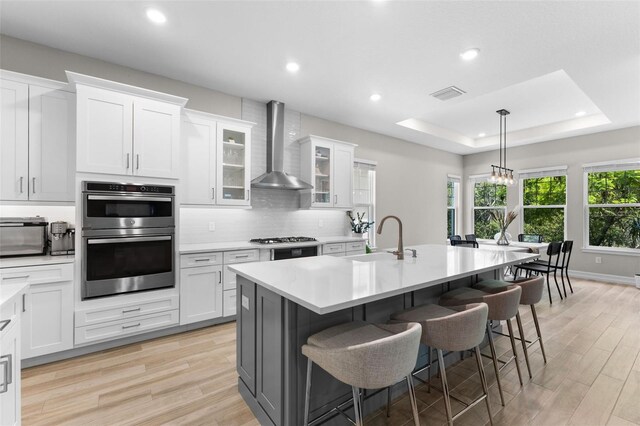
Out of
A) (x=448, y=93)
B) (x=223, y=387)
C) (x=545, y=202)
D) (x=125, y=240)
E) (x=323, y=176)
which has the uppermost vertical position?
(x=448, y=93)

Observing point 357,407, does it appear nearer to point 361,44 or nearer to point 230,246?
point 230,246

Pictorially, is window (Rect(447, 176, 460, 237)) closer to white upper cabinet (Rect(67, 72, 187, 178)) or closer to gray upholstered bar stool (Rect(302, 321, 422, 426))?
white upper cabinet (Rect(67, 72, 187, 178))

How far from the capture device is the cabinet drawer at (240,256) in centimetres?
354

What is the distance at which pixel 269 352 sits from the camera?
70.8 inches

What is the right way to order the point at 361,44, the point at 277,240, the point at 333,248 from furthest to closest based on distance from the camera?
the point at 333,248
the point at 277,240
the point at 361,44

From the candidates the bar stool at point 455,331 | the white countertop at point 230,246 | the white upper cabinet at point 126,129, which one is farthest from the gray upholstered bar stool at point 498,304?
the white upper cabinet at point 126,129

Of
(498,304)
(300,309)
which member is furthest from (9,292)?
(498,304)

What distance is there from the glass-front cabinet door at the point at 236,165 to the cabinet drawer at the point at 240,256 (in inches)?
26.6

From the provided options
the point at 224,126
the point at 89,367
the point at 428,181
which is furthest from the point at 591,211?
the point at 89,367

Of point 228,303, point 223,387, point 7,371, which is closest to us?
point 7,371

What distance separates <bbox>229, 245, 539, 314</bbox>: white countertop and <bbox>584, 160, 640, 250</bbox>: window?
14.8 ft

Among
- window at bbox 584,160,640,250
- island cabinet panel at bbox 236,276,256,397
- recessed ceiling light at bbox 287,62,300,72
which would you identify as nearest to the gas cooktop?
island cabinet panel at bbox 236,276,256,397

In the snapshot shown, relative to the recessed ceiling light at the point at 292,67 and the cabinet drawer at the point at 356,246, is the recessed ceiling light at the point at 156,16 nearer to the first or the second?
the recessed ceiling light at the point at 292,67

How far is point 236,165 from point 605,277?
693 centimetres
